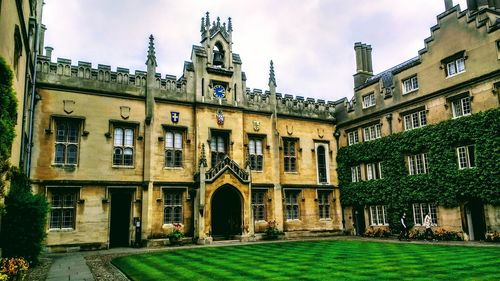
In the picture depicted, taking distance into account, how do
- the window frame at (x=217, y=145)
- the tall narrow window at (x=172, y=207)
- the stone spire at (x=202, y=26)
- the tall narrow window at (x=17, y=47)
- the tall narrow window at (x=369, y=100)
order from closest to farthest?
the tall narrow window at (x=17, y=47) → the tall narrow window at (x=172, y=207) → the window frame at (x=217, y=145) → the stone spire at (x=202, y=26) → the tall narrow window at (x=369, y=100)

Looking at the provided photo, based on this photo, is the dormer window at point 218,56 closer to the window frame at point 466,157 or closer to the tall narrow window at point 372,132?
the tall narrow window at point 372,132

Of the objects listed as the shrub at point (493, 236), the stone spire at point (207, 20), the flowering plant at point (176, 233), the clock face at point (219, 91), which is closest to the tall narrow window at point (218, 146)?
the clock face at point (219, 91)

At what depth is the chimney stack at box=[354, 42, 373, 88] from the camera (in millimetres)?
33281

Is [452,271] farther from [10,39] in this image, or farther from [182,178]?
[182,178]

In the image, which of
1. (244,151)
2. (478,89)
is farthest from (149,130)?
(478,89)

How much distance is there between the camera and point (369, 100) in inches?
1188

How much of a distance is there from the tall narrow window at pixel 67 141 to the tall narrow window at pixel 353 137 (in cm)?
2096

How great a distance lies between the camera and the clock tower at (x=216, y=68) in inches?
1053

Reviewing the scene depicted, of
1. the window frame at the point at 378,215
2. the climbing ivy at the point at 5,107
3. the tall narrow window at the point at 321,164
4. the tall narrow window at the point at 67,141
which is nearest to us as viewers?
the climbing ivy at the point at 5,107

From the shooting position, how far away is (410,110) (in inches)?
1037

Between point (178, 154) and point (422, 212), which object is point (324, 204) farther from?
point (178, 154)

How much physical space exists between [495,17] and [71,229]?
2843cm

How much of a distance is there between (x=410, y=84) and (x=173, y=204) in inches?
737

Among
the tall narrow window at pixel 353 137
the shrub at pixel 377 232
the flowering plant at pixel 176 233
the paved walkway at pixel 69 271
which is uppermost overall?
the tall narrow window at pixel 353 137
